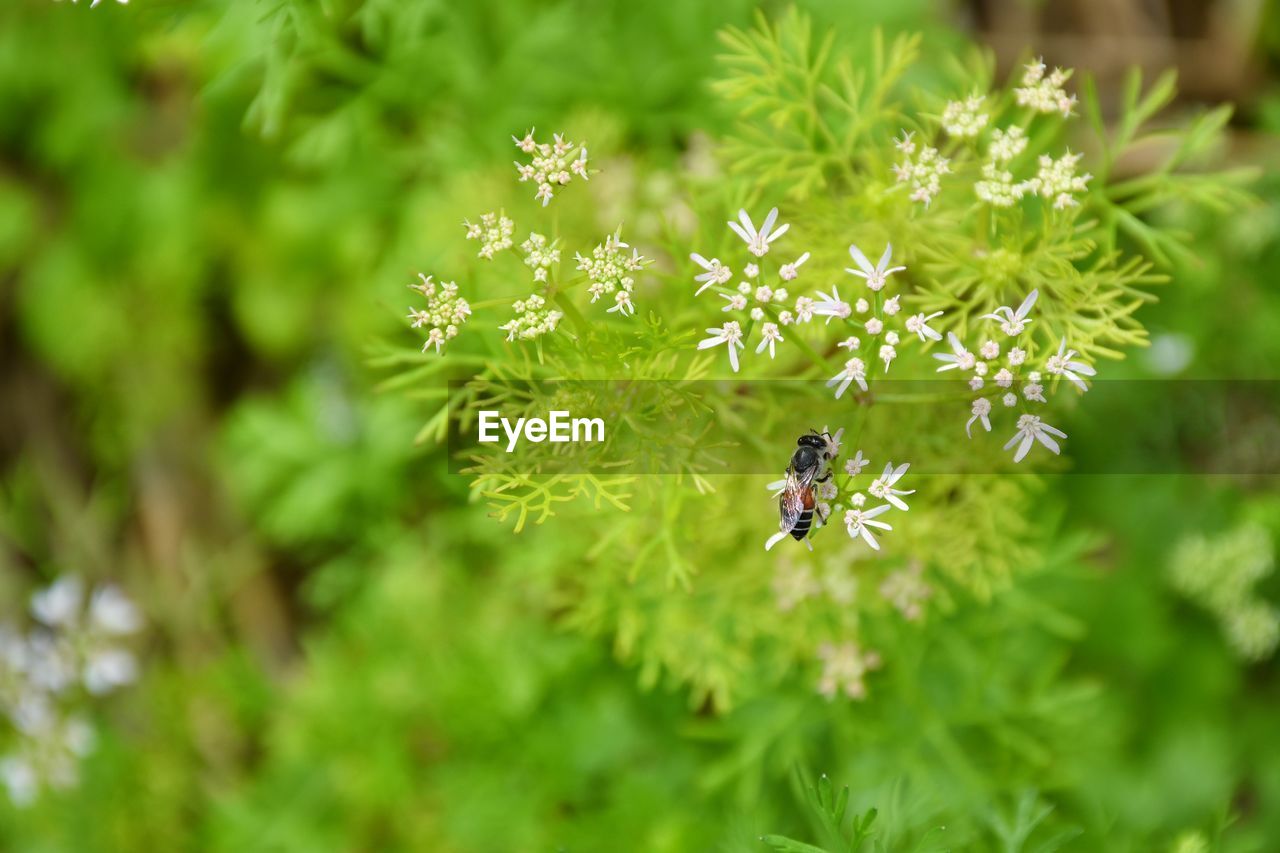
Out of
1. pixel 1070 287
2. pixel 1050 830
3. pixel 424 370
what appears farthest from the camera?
pixel 1050 830

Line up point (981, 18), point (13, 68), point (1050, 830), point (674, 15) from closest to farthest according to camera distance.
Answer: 1. point (1050, 830)
2. point (674, 15)
3. point (13, 68)
4. point (981, 18)

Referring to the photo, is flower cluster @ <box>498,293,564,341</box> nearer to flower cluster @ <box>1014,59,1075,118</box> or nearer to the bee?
the bee

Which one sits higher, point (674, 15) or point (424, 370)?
point (674, 15)

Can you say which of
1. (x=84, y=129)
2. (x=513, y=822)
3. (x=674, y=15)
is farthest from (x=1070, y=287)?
(x=84, y=129)

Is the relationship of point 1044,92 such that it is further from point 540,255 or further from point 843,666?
point 843,666

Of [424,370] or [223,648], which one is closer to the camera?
[424,370]

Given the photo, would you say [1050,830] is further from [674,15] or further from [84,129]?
[84,129]

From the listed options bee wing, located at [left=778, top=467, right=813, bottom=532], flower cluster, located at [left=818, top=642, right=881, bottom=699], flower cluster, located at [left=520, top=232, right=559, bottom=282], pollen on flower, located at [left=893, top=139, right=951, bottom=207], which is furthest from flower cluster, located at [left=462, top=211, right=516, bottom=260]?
flower cluster, located at [left=818, top=642, right=881, bottom=699]
